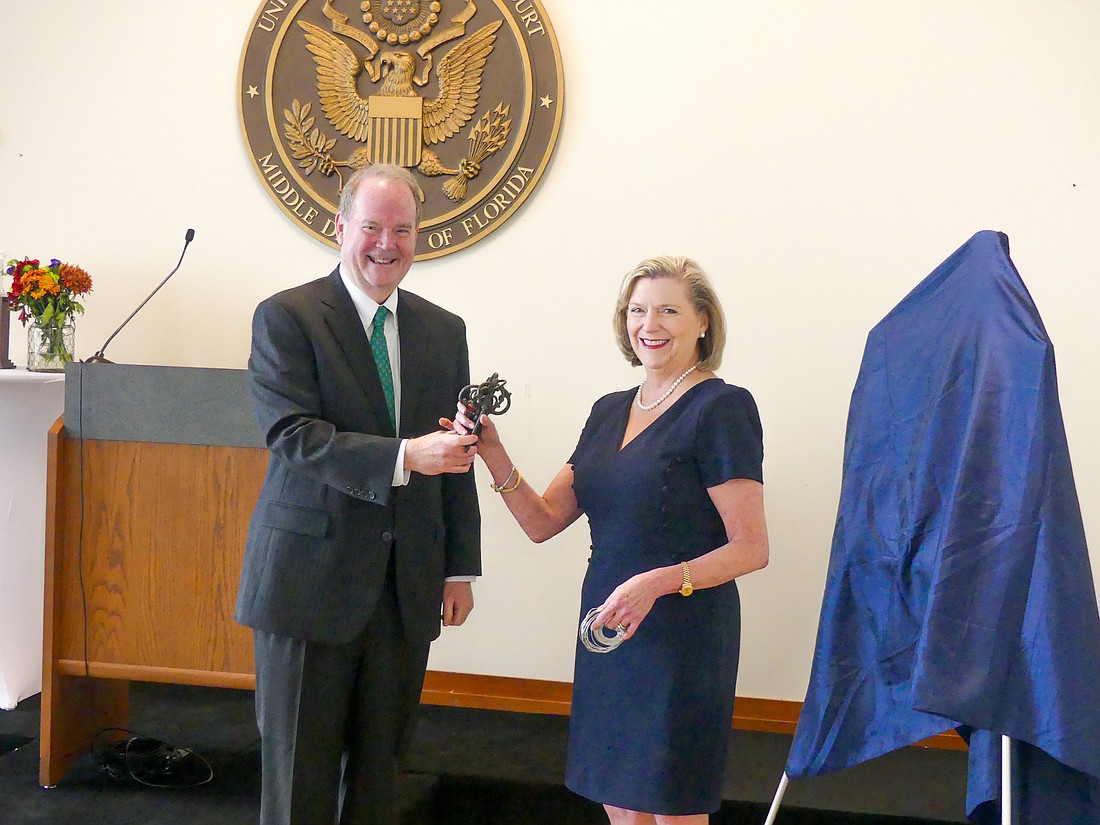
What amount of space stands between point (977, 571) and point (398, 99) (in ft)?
8.27

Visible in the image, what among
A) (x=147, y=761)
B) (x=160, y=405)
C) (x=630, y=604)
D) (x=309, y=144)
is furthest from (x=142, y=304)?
(x=630, y=604)

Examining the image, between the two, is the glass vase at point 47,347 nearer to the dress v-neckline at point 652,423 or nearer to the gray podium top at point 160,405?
the gray podium top at point 160,405

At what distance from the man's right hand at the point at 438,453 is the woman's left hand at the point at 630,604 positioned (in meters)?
0.37

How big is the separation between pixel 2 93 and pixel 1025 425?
3.64m

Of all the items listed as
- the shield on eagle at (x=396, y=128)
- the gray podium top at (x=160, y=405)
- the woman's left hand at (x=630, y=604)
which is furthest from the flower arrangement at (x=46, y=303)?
the woman's left hand at (x=630, y=604)

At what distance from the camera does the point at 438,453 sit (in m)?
1.73

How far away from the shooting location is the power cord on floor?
273cm

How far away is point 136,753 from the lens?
2885 mm

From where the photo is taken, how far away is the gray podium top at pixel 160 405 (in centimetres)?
269

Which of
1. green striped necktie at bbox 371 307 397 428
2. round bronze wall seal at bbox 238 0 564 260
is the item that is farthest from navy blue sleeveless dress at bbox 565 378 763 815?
round bronze wall seal at bbox 238 0 564 260

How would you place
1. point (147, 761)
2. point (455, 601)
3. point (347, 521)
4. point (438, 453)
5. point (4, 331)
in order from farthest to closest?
point (4, 331), point (147, 761), point (455, 601), point (347, 521), point (438, 453)

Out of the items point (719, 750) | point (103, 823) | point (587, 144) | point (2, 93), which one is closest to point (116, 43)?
point (2, 93)

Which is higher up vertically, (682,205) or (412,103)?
(412,103)

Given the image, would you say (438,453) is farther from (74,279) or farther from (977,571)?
(74,279)
